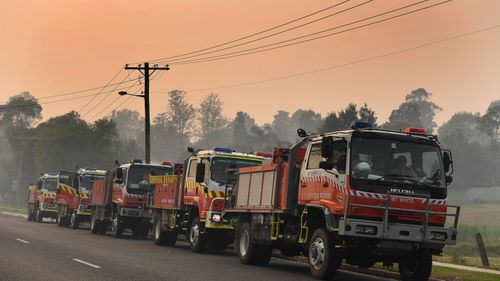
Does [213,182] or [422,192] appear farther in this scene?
[213,182]

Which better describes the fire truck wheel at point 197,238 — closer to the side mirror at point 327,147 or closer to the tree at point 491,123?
the side mirror at point 327,147

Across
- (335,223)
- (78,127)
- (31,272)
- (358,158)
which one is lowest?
(31,272)

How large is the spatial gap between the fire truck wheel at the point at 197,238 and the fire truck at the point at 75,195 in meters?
16.6

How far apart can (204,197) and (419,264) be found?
8841 millimetres

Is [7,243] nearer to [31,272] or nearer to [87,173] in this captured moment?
[31,272]

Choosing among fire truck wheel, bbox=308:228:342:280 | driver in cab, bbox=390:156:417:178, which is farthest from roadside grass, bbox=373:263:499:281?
fire truck wheel, bbox=308:228:342:280

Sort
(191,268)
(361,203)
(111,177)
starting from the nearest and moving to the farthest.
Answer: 1. (361,203)
2. (191,268)
3. (111,177)

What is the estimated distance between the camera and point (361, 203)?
47.9ft

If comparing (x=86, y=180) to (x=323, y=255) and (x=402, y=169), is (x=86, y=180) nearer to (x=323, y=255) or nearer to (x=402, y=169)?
(x=323, y=255)

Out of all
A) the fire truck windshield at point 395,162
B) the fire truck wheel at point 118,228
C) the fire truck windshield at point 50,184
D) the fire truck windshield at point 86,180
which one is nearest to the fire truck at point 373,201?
the fire truck windshield at point 395,162

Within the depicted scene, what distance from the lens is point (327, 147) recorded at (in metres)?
14.8

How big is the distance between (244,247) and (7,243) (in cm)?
849

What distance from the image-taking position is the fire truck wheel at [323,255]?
14.9 metres

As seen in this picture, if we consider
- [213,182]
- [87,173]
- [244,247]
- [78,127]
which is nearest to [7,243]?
[213,182]
